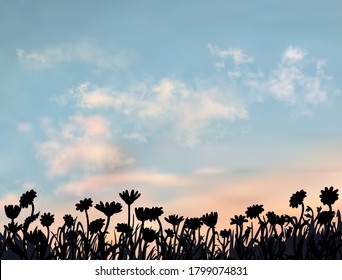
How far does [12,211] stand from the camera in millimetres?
7008

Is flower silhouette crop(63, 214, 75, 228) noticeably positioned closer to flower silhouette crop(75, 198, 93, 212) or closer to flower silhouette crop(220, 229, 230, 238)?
flower silhouette crop(75, 198, 93, 212)

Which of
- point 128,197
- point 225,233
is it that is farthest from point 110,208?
point 225,233

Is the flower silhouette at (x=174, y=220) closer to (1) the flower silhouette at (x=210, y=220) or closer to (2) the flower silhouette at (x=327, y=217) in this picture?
(1) the flower silhouette at (x=210, y=220)

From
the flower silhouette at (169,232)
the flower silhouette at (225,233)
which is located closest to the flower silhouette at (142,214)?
the flower silhouette at (169,232)

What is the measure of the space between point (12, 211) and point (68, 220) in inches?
47.4

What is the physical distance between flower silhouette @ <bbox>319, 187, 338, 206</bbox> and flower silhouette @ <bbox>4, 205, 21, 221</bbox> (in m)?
3.79

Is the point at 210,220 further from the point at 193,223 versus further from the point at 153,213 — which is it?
the point at 153,213

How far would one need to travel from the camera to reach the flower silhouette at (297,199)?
25.8 ft
